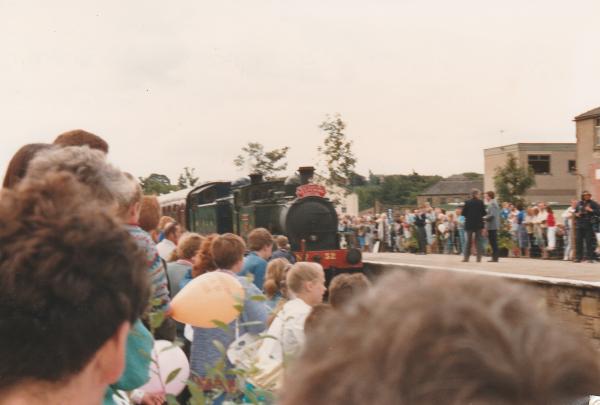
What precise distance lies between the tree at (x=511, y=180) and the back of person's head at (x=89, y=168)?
203 ft

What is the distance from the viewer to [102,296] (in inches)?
60.9

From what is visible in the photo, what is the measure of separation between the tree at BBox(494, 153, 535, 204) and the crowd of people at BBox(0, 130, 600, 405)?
2397 inches

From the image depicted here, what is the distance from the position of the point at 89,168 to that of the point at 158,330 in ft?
Answer: 4.33

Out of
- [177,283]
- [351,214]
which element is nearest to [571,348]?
[177,283]

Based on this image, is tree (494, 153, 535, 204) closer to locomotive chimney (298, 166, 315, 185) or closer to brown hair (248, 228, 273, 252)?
locomotive chimney (298, 166, 315, 185)

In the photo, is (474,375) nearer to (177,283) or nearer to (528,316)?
(528,316)

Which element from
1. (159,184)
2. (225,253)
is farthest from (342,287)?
(159,184)

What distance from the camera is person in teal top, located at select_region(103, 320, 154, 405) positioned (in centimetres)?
230

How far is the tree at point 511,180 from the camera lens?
62469mm

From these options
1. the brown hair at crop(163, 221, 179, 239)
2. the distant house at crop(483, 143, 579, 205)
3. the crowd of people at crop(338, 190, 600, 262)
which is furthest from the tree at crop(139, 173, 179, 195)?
the brown hair at crop(163, 221, 179, 239)

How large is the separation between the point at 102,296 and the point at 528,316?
1056 mm

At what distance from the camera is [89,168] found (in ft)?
7.98

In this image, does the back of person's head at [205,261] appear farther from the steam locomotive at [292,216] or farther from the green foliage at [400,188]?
the green foliage at [400,188]

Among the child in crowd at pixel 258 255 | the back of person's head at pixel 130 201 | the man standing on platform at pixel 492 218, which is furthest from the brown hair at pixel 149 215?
the man standing on platform at pixel 492 218
